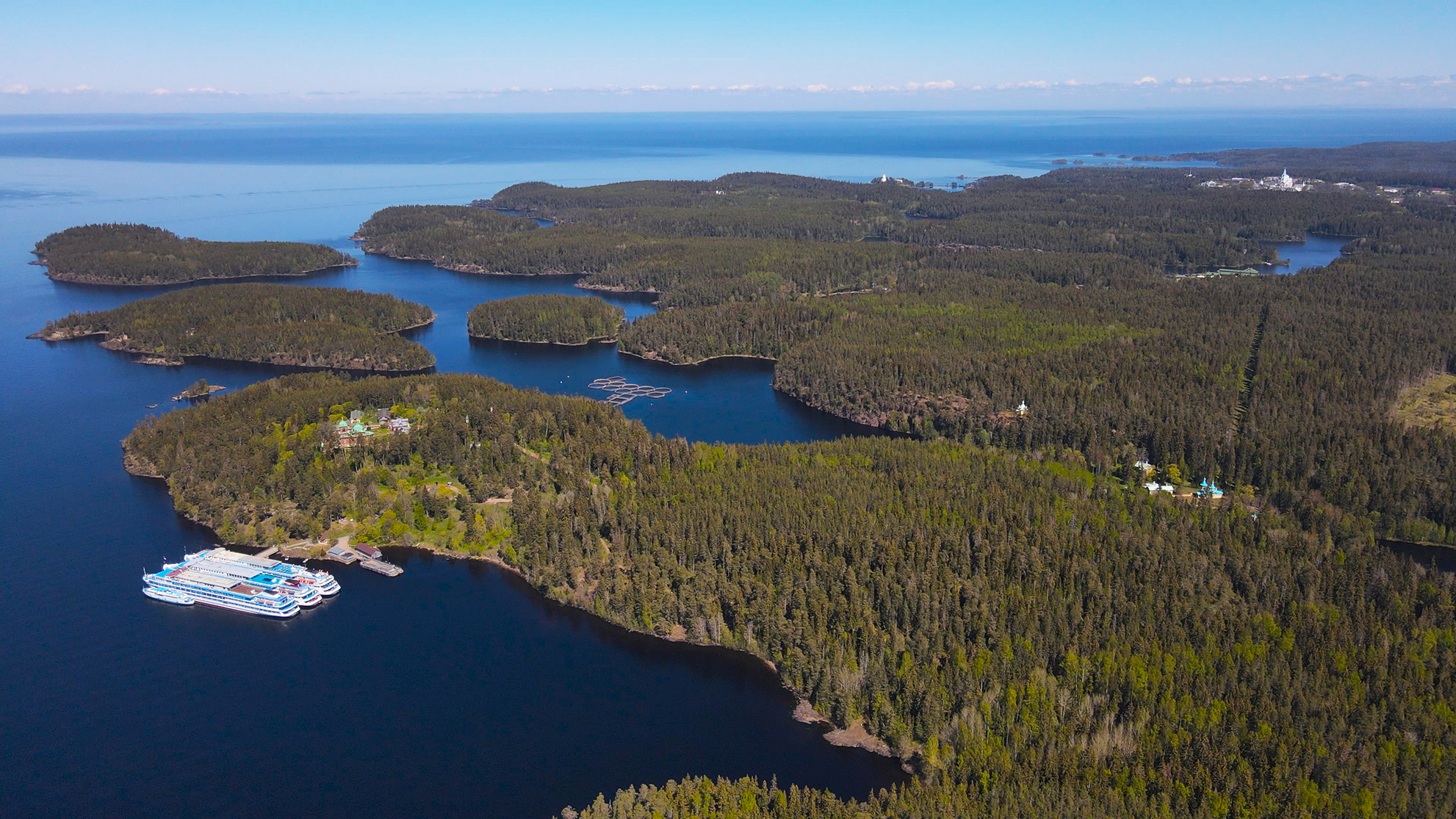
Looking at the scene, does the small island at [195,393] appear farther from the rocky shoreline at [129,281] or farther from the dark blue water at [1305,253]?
the dark blue water at [1305,253]

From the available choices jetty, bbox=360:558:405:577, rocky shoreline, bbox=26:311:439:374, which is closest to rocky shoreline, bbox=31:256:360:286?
rocky shoreline, bbox=26:311:439:374

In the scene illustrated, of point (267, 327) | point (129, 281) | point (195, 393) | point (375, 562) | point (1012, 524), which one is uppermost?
point (129, 281)

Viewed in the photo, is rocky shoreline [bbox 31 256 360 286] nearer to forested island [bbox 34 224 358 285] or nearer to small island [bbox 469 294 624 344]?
forested island [bbox 34 224 358 285]

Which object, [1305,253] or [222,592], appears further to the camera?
[1305,253]

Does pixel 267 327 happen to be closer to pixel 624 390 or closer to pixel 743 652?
pixel 624 390

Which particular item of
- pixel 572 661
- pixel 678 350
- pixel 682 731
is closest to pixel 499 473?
pixel 572 661

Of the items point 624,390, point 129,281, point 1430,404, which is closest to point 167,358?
point 129,281

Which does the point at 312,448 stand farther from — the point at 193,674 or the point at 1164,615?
the point at 1164,615
